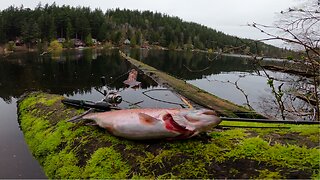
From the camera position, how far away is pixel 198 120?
3.15 m

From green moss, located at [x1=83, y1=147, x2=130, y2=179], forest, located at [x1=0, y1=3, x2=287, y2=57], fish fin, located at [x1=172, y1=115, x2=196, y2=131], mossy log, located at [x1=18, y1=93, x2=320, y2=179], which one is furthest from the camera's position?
forest, located at [x1=0, y1=3, x2=287, y2=57]

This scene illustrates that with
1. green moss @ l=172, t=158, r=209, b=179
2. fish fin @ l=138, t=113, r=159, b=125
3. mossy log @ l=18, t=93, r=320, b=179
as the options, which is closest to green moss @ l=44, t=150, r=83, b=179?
mossy log @ l=18, t=93, r=320, b=179

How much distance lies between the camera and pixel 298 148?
117 inches

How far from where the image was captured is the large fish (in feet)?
10.4

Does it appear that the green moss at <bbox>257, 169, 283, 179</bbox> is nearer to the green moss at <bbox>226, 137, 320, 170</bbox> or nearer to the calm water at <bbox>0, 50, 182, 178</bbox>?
the green moss at <bbox>226, 137, 320, 170</bbox>

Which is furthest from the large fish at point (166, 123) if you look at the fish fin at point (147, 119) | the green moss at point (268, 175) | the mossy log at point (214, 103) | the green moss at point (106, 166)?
the mossy log at point (214, 103)

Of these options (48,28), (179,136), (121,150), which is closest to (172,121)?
(179,136)

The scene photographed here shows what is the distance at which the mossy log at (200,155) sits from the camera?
112 inches

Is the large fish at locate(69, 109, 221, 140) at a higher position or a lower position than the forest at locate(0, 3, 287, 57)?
lower

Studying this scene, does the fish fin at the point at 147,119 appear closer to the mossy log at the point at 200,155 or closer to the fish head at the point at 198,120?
the fish head at the point at 198,120

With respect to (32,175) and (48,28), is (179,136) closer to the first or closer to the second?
(32,175)

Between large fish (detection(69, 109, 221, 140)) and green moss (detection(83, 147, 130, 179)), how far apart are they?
0.35m

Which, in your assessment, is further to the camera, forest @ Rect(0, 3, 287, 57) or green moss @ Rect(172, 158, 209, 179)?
forest @ Rect(0, 3, 287, 57)

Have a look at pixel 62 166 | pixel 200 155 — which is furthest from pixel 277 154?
pixel 62 166
